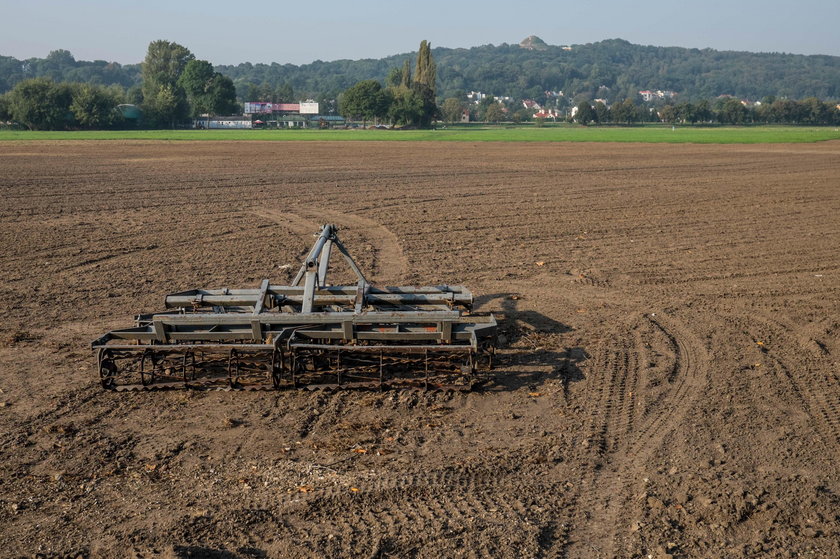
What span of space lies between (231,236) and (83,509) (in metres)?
11.6

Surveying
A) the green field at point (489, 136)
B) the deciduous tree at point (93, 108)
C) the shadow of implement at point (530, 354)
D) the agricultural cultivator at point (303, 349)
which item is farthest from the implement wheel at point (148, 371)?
the deciduous tree at point (93, 108)

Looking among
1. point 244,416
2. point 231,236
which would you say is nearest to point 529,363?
point 244,416

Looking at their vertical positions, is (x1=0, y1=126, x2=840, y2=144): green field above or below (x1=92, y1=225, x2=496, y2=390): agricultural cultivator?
above

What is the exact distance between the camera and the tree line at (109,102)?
93.4 metres

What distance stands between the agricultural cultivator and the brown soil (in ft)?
0.81

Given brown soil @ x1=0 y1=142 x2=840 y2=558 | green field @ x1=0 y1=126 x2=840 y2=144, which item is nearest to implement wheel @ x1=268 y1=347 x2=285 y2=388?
brown soil @ x1=0 y1=142 x2=840 y2=558

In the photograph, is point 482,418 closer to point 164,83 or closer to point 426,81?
point 426,81

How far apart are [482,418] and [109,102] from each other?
103 m

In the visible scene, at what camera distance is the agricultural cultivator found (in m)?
7.79

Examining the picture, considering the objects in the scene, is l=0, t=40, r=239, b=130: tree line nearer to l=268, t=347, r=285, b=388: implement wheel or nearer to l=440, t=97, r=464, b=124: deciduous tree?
l=440, t=97, r=464, b=124: deciduous tree

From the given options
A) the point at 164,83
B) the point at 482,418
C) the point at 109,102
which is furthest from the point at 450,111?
the point at 482,418

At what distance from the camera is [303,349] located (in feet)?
26.2

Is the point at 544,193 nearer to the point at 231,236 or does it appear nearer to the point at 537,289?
the point at 231,236

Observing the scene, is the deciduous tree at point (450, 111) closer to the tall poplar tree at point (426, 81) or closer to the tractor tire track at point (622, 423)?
the tall poplar tree at point (426, 81)
